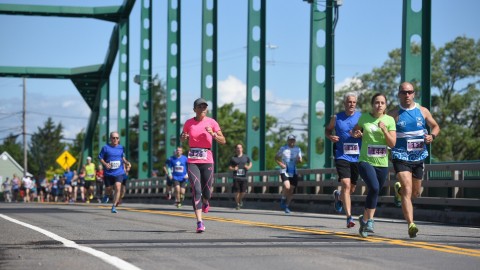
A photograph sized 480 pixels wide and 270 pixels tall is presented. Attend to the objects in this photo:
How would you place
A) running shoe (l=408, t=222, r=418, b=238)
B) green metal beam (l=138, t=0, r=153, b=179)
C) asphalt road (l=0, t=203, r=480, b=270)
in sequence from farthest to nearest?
1. green metal beam (l=138, t=0, r=153, b=179)
2. running shoe (l=408, t=222, r=418, b=238)
3. asphalt road (l=0, t=203, r=480, b=270)

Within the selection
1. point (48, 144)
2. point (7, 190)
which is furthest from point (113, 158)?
point (48, 144)

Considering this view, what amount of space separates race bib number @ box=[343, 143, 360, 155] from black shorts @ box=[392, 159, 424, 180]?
6.63ft

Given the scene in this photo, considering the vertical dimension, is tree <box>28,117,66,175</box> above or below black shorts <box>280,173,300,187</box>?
above

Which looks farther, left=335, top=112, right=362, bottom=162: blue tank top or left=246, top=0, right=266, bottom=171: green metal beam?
left=246, top=0, right=266, bottom=171: green metal beam

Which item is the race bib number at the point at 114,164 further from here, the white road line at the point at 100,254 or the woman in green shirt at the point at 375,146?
the woman in green shirt at the point at 375,146

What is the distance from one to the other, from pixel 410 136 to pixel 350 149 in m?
2.09

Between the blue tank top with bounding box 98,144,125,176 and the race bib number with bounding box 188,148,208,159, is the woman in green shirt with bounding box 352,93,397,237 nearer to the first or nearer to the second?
the race bib number with bounding box 188,148,208,159

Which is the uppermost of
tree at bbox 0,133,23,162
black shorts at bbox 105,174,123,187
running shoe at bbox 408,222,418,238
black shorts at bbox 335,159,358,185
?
tree at bbox 0,133,23,162

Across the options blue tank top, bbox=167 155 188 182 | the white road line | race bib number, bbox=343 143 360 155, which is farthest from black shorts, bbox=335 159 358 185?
blue tank top, bbox=167 155 188 182

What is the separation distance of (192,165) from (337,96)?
75407mm

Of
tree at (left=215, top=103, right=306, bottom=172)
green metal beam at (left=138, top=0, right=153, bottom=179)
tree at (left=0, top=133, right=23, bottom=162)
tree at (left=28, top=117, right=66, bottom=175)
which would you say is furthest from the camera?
tree at (left=0, top=133, right=23, bottom=162)

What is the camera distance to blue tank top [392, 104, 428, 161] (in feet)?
40.0

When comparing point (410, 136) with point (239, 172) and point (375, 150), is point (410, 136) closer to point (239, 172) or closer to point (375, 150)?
point (375, 150)

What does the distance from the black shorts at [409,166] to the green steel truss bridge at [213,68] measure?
27.0ft
